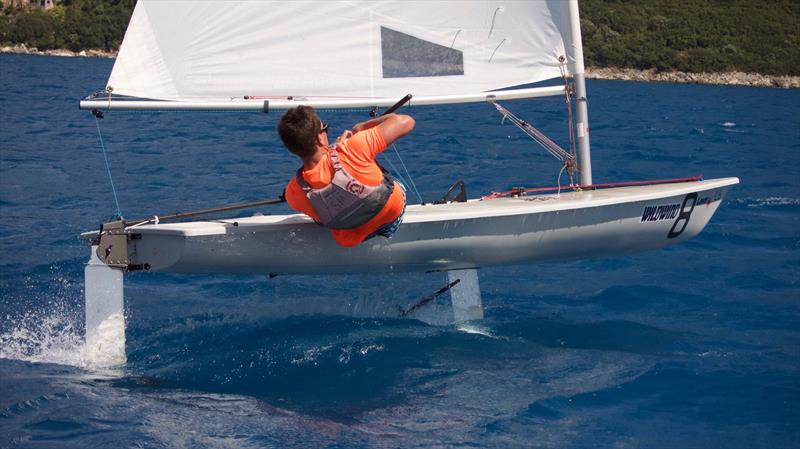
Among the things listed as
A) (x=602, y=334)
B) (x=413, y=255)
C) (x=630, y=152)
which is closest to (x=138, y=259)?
(x=413, y=255)

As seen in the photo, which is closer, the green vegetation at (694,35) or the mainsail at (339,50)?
the mainsail at (339,50)

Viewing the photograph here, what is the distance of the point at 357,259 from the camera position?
591 cm

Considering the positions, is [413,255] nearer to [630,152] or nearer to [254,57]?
[254,57]

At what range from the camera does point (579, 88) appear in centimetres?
662

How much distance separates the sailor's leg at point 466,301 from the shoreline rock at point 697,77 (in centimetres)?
6732

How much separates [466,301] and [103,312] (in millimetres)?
2662

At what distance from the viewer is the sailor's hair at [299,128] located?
4.88 metres

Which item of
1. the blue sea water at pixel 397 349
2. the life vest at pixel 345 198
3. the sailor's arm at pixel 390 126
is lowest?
the blue sea water at pixel 397 349

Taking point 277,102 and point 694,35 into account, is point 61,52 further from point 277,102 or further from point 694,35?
point 277,102

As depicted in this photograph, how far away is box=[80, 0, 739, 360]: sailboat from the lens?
18.5 ft

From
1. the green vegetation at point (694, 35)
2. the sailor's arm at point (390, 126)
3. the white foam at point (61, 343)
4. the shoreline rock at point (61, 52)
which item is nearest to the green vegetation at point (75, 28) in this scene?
the shoreline rock at point (61, 52)

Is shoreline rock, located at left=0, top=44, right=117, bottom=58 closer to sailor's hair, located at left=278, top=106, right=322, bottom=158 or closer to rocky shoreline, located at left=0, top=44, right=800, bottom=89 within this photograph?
rocky shoreline, located at left=0, top=44, right=800, bottom=89

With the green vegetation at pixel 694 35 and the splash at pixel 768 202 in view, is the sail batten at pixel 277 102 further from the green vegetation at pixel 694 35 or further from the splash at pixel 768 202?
the green vegetation at pixel 694 35

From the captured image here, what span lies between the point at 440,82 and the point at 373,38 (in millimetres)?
575
